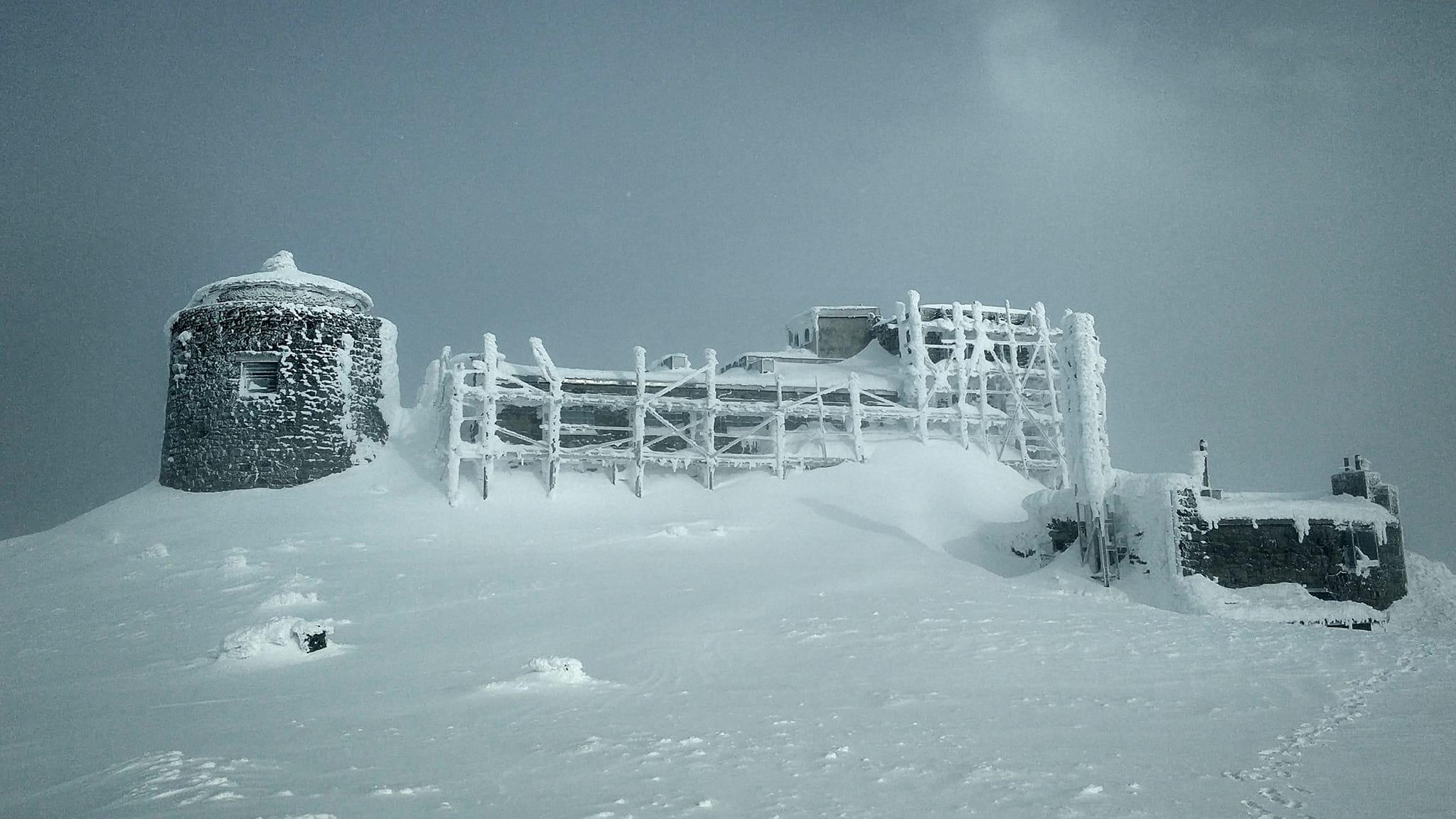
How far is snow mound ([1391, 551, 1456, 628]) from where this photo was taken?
1883 centimetres

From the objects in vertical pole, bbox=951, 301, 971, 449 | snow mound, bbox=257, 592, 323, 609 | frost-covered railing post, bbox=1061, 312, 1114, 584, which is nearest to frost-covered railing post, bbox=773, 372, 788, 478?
vertical pole, bbox=951, 301, 971, 449

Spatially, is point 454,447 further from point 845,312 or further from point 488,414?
point 845,312

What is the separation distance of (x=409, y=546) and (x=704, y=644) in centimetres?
945

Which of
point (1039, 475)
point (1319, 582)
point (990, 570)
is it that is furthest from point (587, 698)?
point (1039, 475)

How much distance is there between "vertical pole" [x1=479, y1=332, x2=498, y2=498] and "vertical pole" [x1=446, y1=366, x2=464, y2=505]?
0.58 metres

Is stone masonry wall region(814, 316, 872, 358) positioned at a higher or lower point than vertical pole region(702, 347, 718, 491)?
higher

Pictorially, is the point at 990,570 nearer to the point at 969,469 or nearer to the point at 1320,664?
the point at 969,469

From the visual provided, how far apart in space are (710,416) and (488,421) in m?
6.02

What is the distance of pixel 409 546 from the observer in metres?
19.3

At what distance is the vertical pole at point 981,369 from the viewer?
27922 millimetres

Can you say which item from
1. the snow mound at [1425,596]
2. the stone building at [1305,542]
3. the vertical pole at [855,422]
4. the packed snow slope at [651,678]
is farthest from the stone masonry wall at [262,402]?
the snow mound at [1425,596]

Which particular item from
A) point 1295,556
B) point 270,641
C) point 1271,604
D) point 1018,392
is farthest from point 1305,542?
point 270,641

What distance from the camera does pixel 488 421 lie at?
75.8ft

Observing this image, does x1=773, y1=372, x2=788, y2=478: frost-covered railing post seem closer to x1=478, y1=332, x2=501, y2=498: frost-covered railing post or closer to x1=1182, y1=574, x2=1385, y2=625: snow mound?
x1=478, y1=332, x2=501, y2=498: frost-covered railing post
